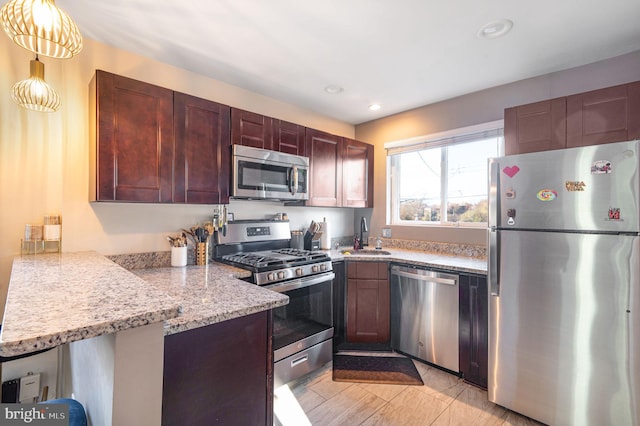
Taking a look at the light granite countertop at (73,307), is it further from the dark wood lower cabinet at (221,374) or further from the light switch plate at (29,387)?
the light switch plate at (29,387)

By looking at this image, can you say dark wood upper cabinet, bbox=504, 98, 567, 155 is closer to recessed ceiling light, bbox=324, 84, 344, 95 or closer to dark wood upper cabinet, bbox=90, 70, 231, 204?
recessed ceiling light, bbox=324, 84, 344, 95

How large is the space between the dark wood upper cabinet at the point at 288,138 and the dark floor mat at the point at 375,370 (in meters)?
1.93

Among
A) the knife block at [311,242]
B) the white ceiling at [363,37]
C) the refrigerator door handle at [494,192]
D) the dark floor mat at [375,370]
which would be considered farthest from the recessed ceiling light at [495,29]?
the dark floor mat at [375,370]

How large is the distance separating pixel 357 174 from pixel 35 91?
2.71 metres

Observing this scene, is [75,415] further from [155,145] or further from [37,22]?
[155,145]

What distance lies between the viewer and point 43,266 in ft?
4.65

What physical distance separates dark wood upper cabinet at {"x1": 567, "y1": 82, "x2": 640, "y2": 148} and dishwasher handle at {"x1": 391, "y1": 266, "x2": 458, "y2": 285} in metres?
1.23

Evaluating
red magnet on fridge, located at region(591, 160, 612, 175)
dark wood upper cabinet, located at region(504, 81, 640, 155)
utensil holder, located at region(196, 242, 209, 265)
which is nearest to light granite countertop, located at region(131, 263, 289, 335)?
utensil holder, located at region(196, 242, 209, 265)

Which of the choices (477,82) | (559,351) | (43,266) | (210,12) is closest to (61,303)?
(43,266)

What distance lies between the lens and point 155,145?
193 centimetres

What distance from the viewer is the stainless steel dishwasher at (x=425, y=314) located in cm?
235

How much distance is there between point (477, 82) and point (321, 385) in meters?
2.83

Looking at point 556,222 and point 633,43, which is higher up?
point 633,43

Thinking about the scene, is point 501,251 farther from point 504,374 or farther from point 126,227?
point 126,227
